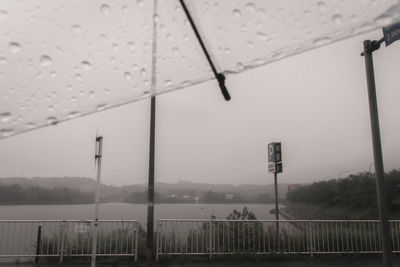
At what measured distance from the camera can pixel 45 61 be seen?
137 centimetres

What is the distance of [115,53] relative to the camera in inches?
61.6

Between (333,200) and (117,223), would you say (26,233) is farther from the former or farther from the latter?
(333,200)

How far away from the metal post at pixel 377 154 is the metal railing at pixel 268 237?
314cm

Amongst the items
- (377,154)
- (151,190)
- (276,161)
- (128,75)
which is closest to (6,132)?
(128,75)

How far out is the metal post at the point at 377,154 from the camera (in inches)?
218

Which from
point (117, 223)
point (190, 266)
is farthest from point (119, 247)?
point (190, 266)

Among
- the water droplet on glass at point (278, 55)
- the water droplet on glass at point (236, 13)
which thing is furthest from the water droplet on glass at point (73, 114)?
the water droplet on glass at point (278, 55)

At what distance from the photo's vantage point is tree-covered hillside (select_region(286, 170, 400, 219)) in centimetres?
1522

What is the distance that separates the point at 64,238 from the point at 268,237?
16.7 feet

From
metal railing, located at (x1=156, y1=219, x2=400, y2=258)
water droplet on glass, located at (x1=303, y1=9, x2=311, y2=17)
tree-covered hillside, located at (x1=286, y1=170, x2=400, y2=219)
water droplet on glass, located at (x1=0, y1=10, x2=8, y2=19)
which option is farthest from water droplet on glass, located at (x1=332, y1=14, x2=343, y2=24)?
tree-covered hillside, located at (x1=286, y1=170, x2=400, y2=219)

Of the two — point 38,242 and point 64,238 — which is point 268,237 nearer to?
point 64,238

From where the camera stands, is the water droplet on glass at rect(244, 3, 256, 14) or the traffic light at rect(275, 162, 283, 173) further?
the traffic light at rect(275, 162, 283, 173)

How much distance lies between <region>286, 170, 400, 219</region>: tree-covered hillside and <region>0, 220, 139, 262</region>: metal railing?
10832 mm

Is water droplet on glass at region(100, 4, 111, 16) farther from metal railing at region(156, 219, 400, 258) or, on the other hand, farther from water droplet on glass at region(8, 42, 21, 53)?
metal railing at region(156, 219, 400, 258)
